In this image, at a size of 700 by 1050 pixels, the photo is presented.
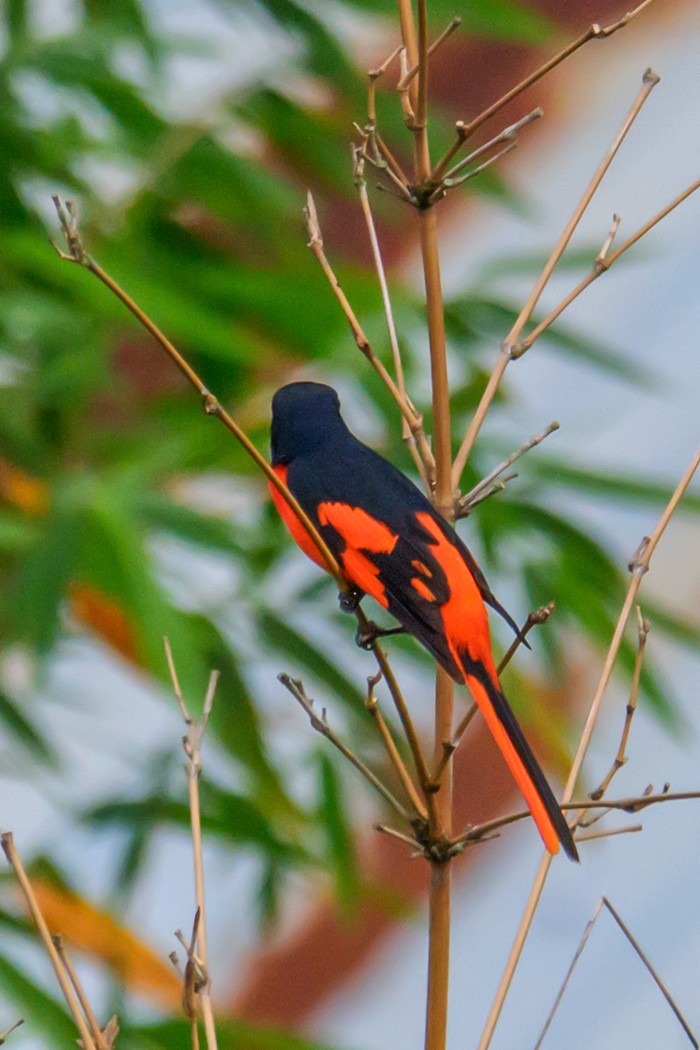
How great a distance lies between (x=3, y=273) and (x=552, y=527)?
654 millimetres

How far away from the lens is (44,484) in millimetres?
1785

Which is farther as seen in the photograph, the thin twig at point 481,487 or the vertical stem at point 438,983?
the thin twig at point 481,487

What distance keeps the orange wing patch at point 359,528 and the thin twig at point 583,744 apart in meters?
0.16

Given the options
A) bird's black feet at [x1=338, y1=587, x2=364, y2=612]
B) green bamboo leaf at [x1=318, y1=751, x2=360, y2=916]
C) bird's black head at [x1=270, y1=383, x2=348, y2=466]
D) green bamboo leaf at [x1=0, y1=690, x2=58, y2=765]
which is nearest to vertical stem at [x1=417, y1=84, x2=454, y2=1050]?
bird's black feet at [x1=338, y1=587, x2=364, y2=612]

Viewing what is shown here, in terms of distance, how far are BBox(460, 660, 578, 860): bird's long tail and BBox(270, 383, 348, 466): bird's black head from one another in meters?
0.27

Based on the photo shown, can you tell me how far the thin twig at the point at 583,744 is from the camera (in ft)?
2.07

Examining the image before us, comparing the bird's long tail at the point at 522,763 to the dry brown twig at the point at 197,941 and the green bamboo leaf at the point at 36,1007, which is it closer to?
the dry brown twig at the point at 197,941

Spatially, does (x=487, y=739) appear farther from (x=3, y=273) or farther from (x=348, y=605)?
(x=348, y=605)

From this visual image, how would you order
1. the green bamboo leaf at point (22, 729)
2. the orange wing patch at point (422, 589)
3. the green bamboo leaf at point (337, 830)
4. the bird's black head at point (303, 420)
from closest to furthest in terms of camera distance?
the orange wing patch at point (422, 589), the bird's black head at point (303, 420), the green bamboo leaf at point (22, 729), the green bamboo leaf at point (337, 830)

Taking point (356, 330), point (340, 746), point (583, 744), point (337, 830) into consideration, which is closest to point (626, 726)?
point (583, 744)

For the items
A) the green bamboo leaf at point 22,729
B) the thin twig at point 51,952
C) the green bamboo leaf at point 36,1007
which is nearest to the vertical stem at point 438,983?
the thin twig at point 51,952

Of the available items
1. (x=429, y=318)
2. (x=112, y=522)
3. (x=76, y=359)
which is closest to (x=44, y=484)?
(x=76, y=359)

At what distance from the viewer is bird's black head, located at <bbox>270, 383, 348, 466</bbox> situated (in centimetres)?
103

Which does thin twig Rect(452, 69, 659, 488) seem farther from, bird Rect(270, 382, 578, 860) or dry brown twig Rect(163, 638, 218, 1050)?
dry brown twig Rect(163, 638, 218, 1050)
